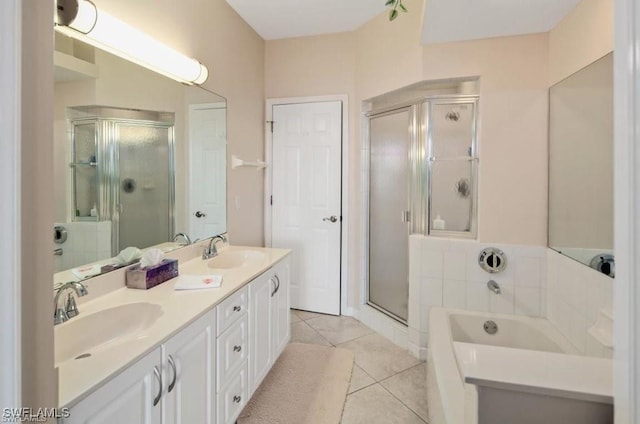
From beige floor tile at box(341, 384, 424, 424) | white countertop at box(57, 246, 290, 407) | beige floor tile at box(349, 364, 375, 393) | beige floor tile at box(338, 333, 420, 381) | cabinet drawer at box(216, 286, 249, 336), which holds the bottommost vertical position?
beige floor tile at box(341, 384, 424, 424)

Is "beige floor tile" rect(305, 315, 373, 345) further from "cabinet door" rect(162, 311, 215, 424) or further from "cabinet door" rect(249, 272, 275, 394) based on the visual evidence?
"cabinet door" rect(162, 311, 215, 424)

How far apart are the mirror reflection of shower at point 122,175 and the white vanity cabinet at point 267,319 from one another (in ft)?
2.15

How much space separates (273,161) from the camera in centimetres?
331

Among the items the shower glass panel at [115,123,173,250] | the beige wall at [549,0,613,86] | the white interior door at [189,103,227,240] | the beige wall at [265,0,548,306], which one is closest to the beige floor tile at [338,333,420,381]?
the beige wall at [265,0,548,306]

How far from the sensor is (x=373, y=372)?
2287 mm

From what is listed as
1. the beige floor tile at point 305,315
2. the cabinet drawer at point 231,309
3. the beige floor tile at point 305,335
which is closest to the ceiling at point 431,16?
the cabinet drawer at point 231,309

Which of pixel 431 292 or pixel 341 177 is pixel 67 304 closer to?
pixel 431 292

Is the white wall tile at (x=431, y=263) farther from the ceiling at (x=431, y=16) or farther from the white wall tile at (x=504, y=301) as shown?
the ceiling at (x=431, y=16)

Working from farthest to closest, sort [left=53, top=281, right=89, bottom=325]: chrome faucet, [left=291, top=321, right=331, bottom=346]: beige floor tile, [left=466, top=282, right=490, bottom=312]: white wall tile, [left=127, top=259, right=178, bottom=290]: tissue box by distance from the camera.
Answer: [left=291, top=321, right=331, bottom=346]: beige floor tile < [left=466, top=282, right=490, bottom=312]: white wall tile < [left=127, top=259, right=178, bottom=290]: tissue box < [left=53, top=281, right=89, bottom=325]: chrome faucet

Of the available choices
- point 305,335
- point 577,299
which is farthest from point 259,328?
point 577,299

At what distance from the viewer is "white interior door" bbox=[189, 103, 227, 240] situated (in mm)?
2150

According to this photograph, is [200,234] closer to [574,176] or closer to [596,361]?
[596,361]

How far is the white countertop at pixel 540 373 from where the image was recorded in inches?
40.6

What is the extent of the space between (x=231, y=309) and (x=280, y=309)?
740 millimetres
